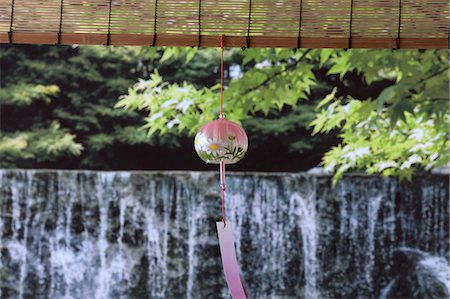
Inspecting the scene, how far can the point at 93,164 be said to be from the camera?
30.5ft

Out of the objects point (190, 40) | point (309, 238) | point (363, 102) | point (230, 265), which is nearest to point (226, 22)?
point (190, 40)

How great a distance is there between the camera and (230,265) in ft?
5.31

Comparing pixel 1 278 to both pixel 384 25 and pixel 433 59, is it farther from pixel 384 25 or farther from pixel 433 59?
pixel 384 25

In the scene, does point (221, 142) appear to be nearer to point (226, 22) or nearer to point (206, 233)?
point (226, 22)

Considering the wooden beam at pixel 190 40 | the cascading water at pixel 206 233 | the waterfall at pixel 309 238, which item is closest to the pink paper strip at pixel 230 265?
the wooden beam at pixel 190 40

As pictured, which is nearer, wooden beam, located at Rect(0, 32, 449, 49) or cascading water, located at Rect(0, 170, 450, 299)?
wooden beam, located at Rect(0, 32, 449, 49)

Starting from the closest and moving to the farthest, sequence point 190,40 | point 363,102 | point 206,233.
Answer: point 190,40 < point 363,102 < point 206,233

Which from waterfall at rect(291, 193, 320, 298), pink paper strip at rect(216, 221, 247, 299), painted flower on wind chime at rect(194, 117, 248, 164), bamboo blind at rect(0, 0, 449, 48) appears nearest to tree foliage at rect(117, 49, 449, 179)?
bamboo blind at rect(0, 0, 449, 48)

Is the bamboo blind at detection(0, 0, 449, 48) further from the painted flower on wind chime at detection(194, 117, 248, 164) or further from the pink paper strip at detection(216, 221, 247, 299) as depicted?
the pink paper strip at detection(216, 221, 247, 299)

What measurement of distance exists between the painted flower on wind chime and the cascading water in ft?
17.4

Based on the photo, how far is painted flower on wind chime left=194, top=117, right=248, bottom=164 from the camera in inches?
70.2

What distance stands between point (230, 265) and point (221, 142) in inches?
12.9

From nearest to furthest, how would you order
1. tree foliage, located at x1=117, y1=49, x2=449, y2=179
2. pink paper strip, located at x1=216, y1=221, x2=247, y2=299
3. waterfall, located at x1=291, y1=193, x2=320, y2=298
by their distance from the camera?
pink paper strip, located at x1=216, y1=221, x2=247, y2=299 → tree foliage, located at x1=117, y1=49, x2=449, y2=179 → waterfall, located at x1=291, y1=193, x2=320, y2=298

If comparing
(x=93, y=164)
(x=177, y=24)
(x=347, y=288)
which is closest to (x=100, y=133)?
(x=93, y=164)
